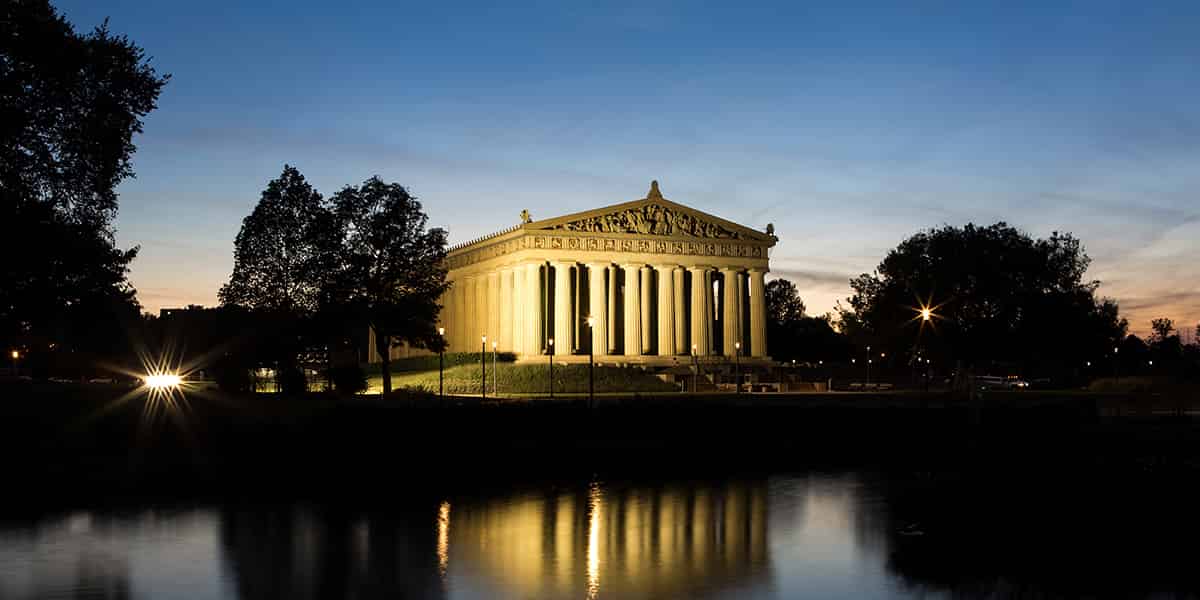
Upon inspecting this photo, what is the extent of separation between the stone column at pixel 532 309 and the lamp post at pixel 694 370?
44.8ft

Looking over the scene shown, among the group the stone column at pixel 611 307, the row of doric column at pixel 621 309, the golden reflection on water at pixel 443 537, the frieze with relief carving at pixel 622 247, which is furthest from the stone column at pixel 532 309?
the golden reflection on water at pixel 443 537

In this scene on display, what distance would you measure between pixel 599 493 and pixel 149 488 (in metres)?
12.4

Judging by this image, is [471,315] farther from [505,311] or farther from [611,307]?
[611,307]

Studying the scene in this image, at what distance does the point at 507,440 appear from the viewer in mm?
44781

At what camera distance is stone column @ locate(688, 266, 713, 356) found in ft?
359

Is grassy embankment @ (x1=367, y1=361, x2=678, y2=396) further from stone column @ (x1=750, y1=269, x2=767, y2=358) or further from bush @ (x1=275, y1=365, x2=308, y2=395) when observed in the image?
bush @ (x1=275, y1=365, x2=308, y2=395)

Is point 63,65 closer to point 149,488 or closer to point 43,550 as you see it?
point 149,488

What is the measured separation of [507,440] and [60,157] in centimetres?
1819

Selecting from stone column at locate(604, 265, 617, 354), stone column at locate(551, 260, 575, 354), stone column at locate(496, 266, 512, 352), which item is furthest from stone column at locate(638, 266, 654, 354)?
stone column at locate(496, 266, 512, 352)

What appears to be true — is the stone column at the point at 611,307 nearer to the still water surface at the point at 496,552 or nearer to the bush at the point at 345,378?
the bush at the point at 345,378

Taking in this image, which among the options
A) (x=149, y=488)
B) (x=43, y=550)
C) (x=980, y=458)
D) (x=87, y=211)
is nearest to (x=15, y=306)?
(x=87, y=211)

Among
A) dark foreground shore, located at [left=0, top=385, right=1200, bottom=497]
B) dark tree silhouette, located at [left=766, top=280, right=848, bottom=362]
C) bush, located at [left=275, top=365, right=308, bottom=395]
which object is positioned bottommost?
dark foreground shore, located at [left=0, top=385, right=1200, bottom=497]

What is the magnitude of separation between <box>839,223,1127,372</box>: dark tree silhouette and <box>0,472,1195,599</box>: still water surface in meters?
78.2

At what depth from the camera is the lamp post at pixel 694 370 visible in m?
95.1
